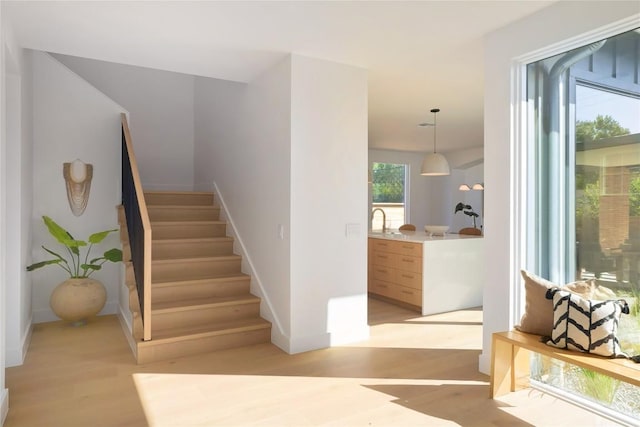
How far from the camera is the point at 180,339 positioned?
3.42 metres

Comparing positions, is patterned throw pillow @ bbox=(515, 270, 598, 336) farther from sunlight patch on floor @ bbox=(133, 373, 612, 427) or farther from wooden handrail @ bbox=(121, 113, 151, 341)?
wooden handrail @ bbox=(121, 113, 151, 341)

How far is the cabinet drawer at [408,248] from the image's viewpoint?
4863mm

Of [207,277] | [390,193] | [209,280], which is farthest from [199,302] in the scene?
[390,193]

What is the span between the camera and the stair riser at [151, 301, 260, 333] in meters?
3.59

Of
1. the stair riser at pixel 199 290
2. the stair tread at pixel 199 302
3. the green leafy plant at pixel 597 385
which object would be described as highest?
the stair riser at pixel 199 290

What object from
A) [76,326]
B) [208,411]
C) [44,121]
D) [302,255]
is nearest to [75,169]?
[44,121]

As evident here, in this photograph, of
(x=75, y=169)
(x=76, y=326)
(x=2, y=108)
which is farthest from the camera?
(x=75, y=169)

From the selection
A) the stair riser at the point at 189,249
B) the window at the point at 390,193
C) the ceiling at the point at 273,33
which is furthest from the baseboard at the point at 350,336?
the window at the point at 390,193

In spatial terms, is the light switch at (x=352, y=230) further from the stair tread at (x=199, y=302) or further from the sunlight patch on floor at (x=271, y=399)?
the sunlight patch on floor at (x=271, y=399)

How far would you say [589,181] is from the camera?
8.39 ft

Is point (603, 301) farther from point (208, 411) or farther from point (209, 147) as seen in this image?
point (209, 147)

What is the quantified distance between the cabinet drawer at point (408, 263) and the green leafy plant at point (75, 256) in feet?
10.3

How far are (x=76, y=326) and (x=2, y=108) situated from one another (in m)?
2.50

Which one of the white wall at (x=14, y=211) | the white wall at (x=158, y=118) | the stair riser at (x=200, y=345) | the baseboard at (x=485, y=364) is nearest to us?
the baseboard at (x=485, y=364)
